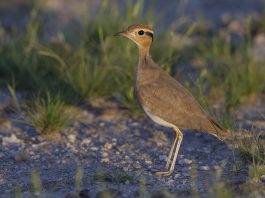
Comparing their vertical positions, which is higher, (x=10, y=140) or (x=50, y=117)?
(x=50, y=117)

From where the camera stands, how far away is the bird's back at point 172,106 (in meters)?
6.52

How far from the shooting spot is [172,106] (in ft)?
21.5

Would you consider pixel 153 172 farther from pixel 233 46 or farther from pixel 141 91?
pixel 233 46

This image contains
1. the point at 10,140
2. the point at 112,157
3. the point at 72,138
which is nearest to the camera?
the point at 112,157

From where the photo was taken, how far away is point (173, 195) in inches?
227

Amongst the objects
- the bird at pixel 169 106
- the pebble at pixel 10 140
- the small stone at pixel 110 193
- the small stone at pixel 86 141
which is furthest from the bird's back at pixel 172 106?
the pebble at pixel 10 140

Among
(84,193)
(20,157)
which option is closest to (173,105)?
(84,193)

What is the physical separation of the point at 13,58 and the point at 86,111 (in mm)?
1288

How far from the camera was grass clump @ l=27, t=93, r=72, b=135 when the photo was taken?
7680 millimetres

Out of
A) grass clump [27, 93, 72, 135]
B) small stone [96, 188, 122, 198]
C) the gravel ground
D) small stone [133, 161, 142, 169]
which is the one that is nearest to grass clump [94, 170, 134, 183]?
the gravel ground

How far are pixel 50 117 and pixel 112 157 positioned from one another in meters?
0.97

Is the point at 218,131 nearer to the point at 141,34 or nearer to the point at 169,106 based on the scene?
the point at 169,106

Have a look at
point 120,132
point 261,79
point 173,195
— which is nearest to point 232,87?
point 261,79

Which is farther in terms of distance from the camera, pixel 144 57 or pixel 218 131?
pixel 144 57
